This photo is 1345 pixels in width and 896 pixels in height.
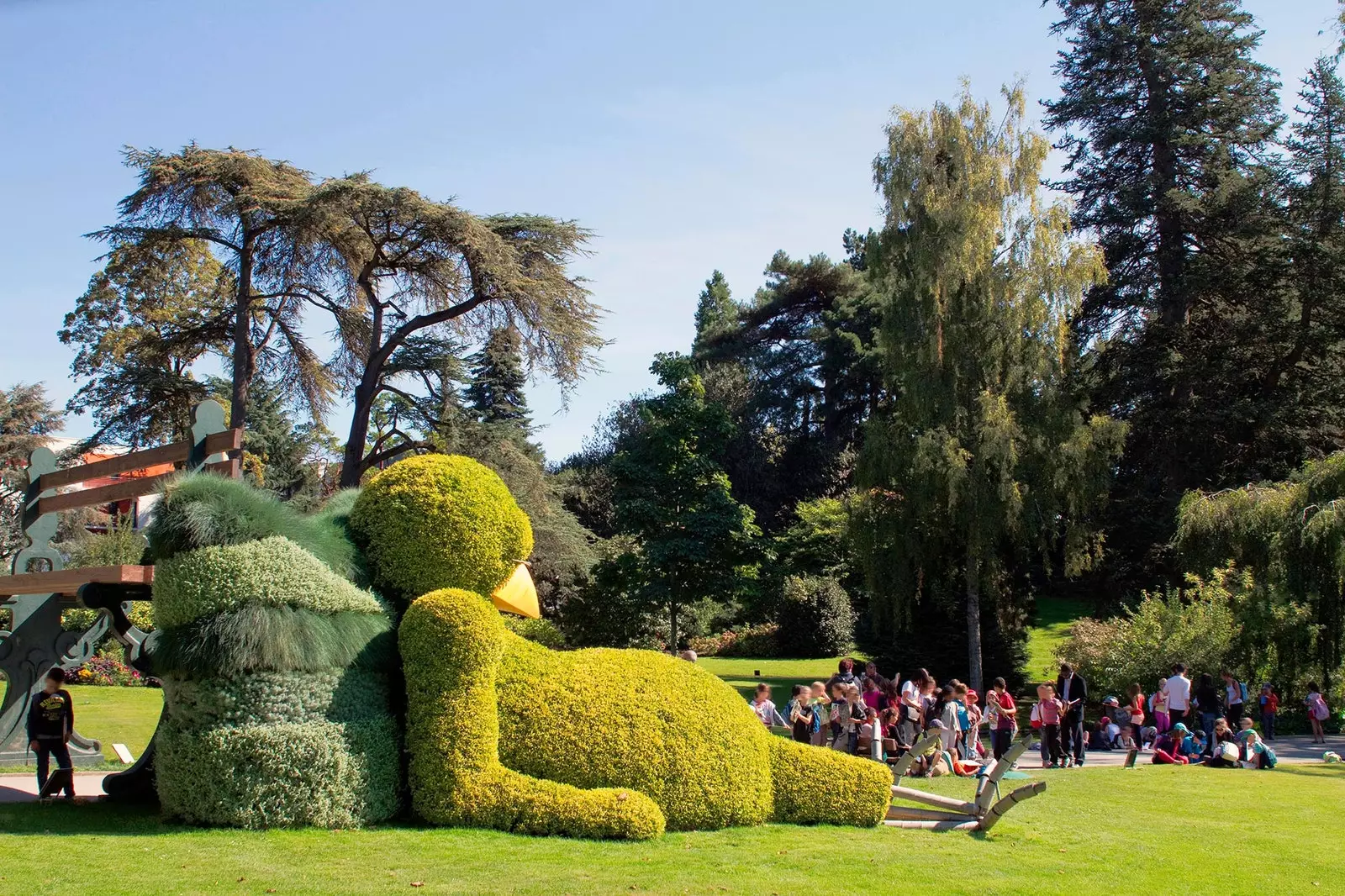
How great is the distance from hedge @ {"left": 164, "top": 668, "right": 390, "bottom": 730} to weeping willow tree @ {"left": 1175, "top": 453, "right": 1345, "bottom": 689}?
16.5m

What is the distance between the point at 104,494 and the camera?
11453 millimetres

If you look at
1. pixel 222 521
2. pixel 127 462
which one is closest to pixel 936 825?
pixel 222 521

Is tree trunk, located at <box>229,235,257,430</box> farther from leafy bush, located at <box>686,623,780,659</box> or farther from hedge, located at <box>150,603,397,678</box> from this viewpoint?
hedge, located at <box>150,603,397,678</box>

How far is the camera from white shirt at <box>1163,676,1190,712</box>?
16.6 m

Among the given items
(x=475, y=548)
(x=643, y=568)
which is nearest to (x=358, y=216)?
(x=643, y=568)

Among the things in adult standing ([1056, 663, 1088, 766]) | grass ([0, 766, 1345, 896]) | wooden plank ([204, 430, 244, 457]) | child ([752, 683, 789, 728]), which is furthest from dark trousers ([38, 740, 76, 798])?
adult standing ([1056, 663, 1088, 766])

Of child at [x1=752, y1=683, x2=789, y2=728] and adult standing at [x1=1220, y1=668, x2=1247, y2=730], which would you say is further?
adult standing at [x1=1220, y1=668, x2=1247, y2=730]

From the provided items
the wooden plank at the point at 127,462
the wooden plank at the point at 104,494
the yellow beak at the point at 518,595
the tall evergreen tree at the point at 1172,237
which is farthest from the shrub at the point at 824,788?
the tall evergreen tree at the point at 1172,237

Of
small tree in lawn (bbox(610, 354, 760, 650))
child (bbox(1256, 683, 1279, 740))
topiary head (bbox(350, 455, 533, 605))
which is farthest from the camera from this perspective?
small tree in lawn (bbox(610, 354, 760, 650))

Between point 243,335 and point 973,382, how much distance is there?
675 inches

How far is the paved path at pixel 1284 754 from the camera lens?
16156 mm

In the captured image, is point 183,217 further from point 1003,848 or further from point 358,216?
point 1003,848

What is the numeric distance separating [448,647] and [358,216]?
18161 mm

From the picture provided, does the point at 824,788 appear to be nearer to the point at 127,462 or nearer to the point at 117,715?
the point at 127,462
